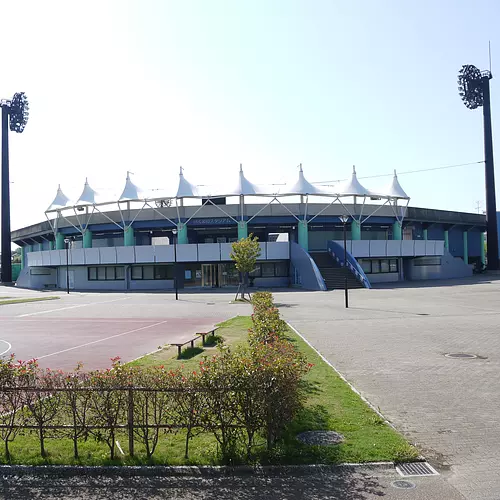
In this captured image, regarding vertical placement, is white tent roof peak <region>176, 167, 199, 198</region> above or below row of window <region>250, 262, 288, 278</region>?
above

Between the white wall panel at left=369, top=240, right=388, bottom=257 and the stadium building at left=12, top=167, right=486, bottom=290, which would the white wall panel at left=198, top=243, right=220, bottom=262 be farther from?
the white wall panel at left=369, top=240, right=388, bottom=257

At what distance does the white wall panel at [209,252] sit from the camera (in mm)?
50719

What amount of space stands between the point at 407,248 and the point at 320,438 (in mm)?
51426

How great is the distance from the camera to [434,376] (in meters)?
9.91

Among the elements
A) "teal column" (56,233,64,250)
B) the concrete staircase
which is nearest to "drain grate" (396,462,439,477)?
the concrete staircase

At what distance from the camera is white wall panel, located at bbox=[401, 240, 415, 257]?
54500 mm

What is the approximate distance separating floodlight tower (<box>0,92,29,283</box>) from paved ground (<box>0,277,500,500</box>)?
48570 millimetres

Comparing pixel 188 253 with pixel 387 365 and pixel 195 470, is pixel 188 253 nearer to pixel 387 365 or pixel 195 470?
pixel 387 365

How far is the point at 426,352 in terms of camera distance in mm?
12625

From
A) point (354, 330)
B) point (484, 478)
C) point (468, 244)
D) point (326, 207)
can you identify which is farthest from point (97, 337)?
point (468, 244)

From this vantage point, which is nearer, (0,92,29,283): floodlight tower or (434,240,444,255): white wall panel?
(434,240,444,255): white wall panel

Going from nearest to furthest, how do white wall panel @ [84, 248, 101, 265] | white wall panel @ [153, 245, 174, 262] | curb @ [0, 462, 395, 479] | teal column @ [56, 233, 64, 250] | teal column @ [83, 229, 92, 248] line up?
curb @ [0, 462, 395, 479] < white wall panel @ [153, 245, 174, 262] < white wall panel @ [84, 248, 101, 265] < teal column @ [83, 229, 92, 248] < teal column @ [56, 233, 64, 250]

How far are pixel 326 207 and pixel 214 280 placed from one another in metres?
15.0

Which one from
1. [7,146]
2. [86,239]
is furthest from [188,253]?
[7,146]
